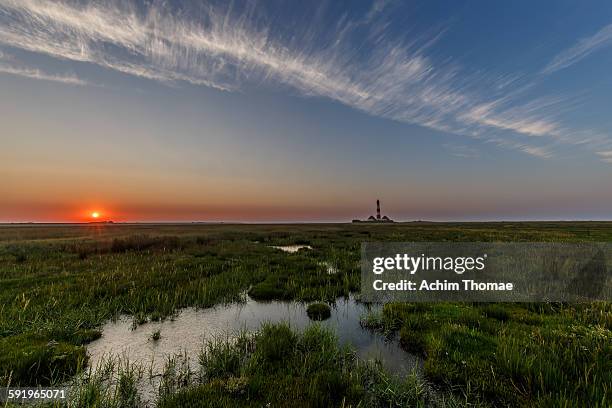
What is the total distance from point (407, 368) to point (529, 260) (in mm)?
17543

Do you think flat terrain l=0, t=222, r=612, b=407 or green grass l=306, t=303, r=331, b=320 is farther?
green grass l=306, t=303, r=331, b=320

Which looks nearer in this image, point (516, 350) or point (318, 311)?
point (516, 350)

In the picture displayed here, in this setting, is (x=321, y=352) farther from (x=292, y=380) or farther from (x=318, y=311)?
(x=318, y=311)

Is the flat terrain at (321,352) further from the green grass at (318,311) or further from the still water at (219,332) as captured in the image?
the green grass at (318,311)

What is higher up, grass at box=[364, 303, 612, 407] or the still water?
grass at box=[364, 303, 612, 407]

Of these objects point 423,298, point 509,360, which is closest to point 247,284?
point 423,298

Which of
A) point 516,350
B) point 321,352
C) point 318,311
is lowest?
point 318,311

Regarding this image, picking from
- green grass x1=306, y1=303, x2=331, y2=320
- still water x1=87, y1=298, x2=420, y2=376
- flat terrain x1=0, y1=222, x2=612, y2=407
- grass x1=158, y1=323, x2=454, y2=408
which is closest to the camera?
grass x1=158, y1=323, x2=454, y2=408

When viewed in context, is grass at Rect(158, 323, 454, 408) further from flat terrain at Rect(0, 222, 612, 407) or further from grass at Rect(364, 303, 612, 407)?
grass at Rect(364, 303, 612, 407)


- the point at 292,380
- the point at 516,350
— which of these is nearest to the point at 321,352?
the point at 292,380

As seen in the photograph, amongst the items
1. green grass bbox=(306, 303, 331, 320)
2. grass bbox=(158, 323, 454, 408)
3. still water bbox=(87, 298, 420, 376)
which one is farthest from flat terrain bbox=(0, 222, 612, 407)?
green grass bbox=(306, 303, 331, 320)

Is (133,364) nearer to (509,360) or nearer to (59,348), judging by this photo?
(59,348)

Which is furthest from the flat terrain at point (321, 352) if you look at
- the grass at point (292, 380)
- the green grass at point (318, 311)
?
the green grass at point (318, 311)

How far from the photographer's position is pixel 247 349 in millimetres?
7504
